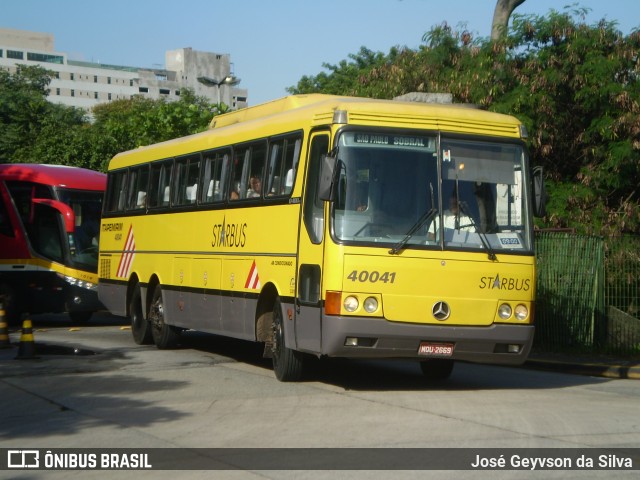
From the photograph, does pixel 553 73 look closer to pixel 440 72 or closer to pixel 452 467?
pixel 440 72

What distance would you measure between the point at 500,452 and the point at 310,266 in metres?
4.52

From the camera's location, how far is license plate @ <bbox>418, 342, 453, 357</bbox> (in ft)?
41.6

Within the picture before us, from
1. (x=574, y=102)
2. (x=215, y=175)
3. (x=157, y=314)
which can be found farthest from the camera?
(x=574, y=102)

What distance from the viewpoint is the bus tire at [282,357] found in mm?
13820

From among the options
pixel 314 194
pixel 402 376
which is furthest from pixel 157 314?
pixel 314 194

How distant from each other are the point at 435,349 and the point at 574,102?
1425cm

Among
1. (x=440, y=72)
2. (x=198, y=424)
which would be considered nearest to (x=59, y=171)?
(x=440, y=72)

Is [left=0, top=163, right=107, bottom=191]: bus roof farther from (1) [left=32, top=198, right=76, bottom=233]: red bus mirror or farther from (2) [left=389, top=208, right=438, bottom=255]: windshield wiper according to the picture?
(2) [left=389, top=208, right=438, bottom=255]: windshield wiper

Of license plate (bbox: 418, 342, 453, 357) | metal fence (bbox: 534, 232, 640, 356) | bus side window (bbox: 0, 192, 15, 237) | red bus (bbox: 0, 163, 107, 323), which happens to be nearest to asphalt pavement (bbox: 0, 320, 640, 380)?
metal fence (bbox: 534, 232, 640, 356)

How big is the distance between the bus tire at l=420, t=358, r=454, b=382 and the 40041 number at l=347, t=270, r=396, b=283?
108 inches

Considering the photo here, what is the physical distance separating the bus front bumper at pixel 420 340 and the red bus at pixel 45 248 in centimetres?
1529

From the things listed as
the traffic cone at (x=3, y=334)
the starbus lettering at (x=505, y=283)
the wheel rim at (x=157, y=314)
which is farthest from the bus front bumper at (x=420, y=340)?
the traffic cone at (x=3, y=334)

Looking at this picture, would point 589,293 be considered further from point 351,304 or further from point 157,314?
point 351,304

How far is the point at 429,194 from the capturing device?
12773 mm
